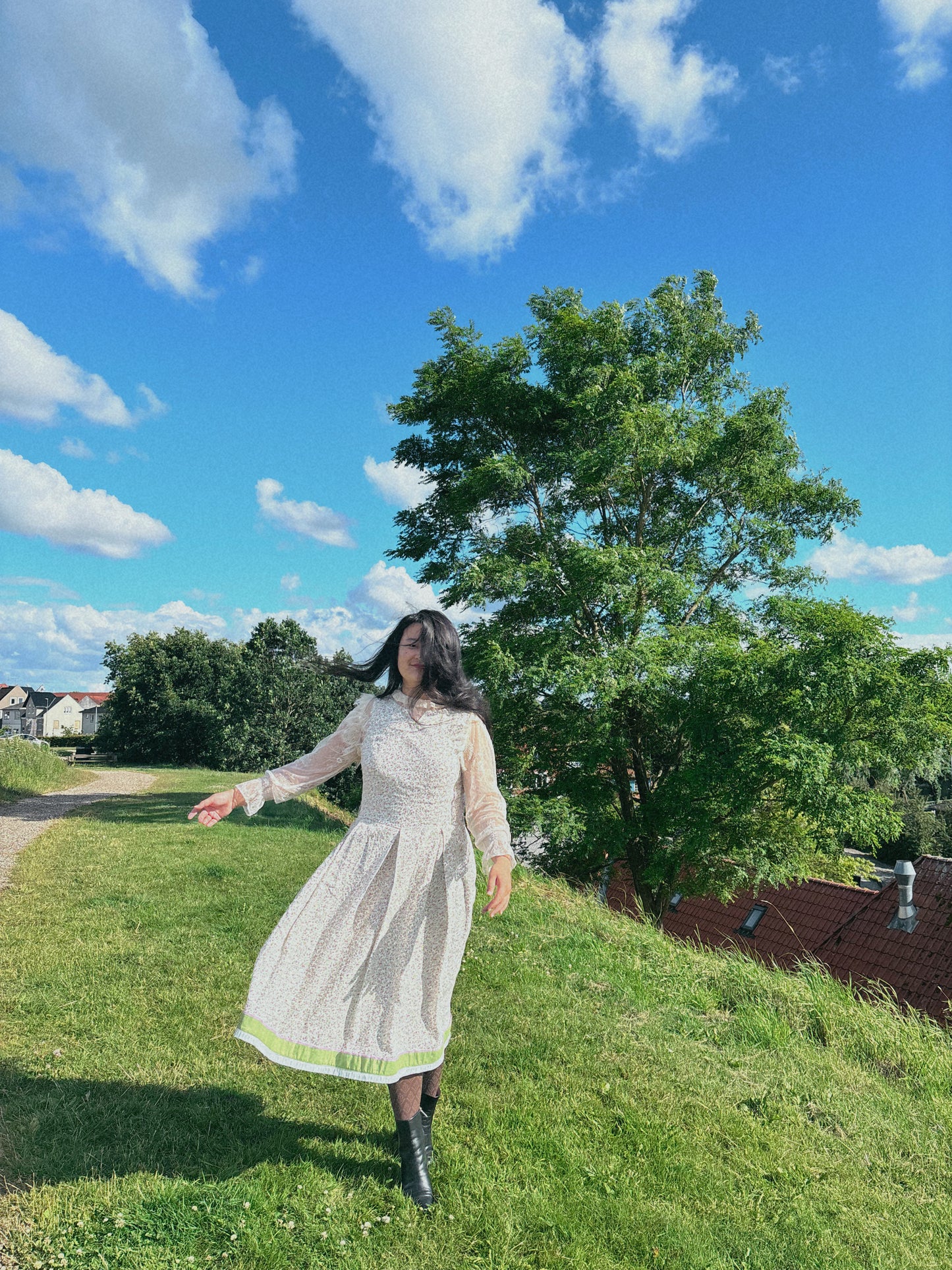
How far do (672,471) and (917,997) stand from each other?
37.6 ft

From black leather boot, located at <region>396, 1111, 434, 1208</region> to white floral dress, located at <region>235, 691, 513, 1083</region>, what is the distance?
0.26 meters

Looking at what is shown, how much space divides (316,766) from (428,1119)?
1.48 m

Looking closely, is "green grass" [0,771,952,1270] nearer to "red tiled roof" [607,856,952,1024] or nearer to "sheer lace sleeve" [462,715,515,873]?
"sheer lace sleeve" [462,715,515,873]

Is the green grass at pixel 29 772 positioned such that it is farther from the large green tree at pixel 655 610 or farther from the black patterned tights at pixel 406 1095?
the black patterned tights at pixel 406 1095

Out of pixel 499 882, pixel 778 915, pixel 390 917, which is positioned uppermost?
pixel 499 882

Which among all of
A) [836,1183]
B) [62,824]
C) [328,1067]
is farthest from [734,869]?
[328,1067]

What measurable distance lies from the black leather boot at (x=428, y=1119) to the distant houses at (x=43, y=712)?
346 ft

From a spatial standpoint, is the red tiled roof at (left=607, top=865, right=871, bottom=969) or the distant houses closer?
the red tiled roof at (left=607, top=865, right=871, bottom=969)

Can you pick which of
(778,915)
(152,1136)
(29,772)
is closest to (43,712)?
(29,772)

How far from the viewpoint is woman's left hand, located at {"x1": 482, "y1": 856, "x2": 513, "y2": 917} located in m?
3.16

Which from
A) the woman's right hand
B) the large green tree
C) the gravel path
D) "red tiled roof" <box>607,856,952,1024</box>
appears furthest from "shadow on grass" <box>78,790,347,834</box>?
the woman's right hand

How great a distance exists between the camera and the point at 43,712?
10494 cm

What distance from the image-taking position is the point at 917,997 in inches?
623

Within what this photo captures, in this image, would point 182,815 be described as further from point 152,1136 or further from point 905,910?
point 905,910
